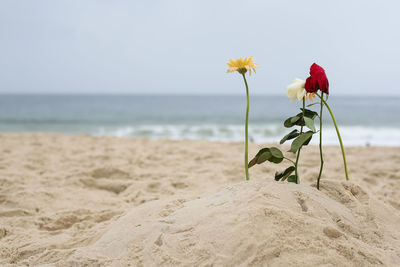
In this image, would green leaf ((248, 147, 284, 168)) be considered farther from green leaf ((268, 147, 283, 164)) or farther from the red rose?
the red rose

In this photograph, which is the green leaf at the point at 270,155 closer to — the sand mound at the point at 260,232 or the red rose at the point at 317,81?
the sand mound at the point at 260,232

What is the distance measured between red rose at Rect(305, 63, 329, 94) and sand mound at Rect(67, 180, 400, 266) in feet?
1.68

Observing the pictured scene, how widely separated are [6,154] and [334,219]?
432cm

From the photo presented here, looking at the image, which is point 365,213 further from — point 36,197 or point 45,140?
point 45,140

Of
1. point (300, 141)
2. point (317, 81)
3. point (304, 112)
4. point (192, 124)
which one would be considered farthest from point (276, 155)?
point (192, 124)

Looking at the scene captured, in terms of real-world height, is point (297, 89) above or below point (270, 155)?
above

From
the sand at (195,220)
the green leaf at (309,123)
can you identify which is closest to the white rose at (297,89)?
the green leaf at (309,123)

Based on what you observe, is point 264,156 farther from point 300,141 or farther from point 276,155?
point 300,141

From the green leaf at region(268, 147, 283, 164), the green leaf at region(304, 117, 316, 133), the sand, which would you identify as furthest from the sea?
the green leaf at region(304, 117, 316, 133)

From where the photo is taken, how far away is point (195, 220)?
60.2 inches

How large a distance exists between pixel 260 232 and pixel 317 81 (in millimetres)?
777

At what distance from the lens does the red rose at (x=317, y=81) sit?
1584 millimetres

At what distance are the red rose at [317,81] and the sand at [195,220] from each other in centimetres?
51

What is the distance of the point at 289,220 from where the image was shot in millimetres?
1411
